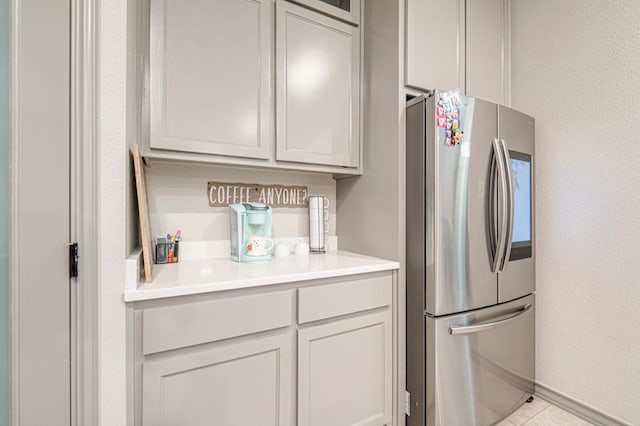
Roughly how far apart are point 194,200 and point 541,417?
235 centimetres

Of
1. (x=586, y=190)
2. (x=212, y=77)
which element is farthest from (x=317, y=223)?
(x=586, y=190)

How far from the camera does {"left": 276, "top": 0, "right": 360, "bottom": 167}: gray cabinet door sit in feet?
5.00

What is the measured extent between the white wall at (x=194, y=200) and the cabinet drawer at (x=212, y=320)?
65 cm

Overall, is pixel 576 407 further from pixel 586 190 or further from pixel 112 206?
pixel 112 206

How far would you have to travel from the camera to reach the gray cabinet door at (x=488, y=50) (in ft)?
5.83

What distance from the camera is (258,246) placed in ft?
5.02

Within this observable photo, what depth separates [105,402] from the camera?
901mm

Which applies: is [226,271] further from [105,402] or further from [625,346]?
[625,346]

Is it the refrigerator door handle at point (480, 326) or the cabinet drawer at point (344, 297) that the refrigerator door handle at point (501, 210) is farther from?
the cabinet drawer at point (344, 297)

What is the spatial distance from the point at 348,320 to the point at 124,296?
3.01ft

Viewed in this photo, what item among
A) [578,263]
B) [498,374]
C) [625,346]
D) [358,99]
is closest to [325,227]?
[358,99]

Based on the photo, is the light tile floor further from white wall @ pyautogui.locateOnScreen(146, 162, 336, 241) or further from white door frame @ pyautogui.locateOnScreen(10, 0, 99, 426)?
white door frame @ pyautogui.locateOnScreen(10, 0, 99, 426)

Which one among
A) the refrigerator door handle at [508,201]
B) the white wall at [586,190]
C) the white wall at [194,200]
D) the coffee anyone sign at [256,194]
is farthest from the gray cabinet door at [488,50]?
the white wall at [194,200]

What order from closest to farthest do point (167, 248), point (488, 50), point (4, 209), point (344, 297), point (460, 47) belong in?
point (4, 209)
point (344, 297)
point (167, 248)
point (460, 47)
point (488, 50)
